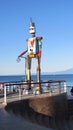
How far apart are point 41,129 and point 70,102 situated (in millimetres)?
11459

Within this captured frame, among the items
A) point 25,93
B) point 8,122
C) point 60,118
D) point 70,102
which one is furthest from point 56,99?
point 8,122

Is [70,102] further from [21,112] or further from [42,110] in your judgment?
[21,112]

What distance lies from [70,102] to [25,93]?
3388 millimetres

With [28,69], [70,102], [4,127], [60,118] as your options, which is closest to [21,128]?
[4,127]

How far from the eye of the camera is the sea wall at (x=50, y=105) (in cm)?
2175

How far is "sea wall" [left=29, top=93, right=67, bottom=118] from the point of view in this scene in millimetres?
21750

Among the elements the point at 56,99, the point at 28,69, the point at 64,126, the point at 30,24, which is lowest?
the point at 64,126

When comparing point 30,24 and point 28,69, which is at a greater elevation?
point 30,24

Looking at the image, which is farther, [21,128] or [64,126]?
[64,126]

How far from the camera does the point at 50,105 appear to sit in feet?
73.2

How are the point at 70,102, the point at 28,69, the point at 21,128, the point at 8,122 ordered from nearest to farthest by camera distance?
1. the point at 21,128
2. the point at 8,122
3. the point at 70,102
4. the point at 28,69

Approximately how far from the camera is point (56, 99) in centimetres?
2295

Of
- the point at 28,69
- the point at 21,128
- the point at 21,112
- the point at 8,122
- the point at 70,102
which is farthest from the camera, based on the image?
the point at 28,69

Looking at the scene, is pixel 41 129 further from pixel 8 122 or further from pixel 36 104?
pixel 36 104
